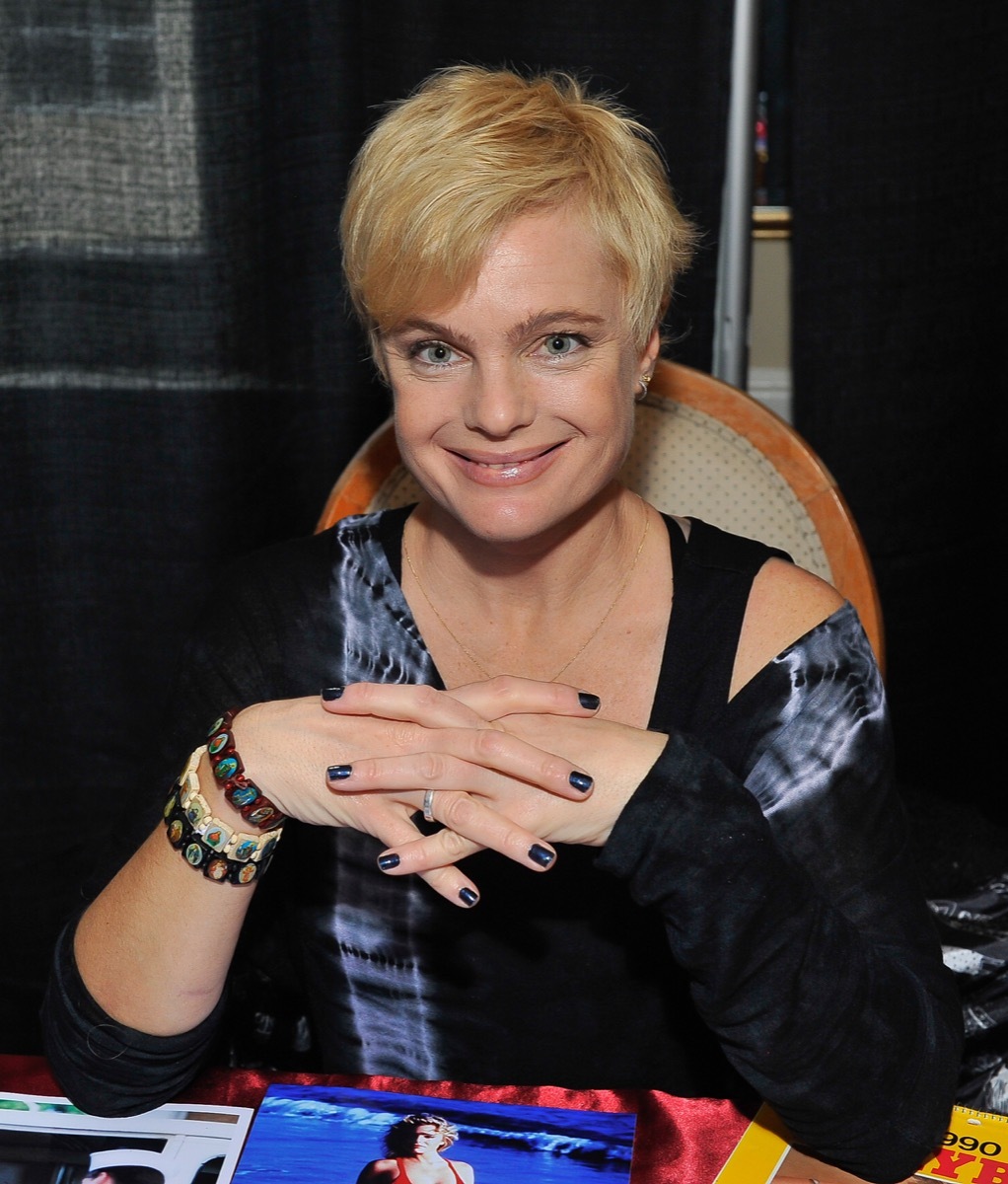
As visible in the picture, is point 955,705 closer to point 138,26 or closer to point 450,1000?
point 450,1000

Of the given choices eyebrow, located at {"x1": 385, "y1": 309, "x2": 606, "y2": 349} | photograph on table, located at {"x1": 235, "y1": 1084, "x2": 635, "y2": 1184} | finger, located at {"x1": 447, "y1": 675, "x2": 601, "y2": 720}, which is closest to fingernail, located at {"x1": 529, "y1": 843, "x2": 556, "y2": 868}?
finger, located at {"x1": 447, "y1": 675, "x2": 601, "y2": 720}

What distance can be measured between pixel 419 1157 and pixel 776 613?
636 millimetres

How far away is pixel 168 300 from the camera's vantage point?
7.74ft

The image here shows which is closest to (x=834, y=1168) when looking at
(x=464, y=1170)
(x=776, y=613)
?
(x=464, y=1170)

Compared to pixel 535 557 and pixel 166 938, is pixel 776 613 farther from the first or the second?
pixel 166 938

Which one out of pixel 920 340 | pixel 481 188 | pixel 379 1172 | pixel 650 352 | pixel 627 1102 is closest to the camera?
pixel 379 1172

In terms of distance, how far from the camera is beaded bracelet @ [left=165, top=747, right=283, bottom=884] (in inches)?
41.4

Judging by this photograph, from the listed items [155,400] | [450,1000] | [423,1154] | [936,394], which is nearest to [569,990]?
[450,1000]

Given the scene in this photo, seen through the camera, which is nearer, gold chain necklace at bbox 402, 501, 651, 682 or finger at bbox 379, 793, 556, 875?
finger at bbox 379, 793, 556, 875

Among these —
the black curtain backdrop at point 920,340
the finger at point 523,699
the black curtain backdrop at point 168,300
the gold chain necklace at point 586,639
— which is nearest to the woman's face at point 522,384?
the gold chain necklace at point 586,639

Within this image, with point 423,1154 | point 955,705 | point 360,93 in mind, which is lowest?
point 955,705

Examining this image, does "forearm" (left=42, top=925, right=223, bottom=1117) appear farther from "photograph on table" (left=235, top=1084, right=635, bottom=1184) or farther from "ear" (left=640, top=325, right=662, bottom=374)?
"ear" (left=640, top=325, right=662, bottom=374)

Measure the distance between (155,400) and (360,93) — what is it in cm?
66

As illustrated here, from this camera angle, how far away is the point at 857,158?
7.84 feet
